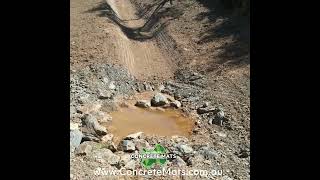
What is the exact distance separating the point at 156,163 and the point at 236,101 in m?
3.99

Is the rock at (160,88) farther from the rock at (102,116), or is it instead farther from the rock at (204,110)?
the rock at (102,116)

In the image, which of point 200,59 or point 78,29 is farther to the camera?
point 78,29

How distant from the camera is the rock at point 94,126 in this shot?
35.6 feet

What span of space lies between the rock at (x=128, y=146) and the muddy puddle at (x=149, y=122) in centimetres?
75

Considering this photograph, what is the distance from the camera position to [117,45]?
51.6 ft

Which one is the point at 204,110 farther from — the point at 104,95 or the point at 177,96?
the point at 104,95

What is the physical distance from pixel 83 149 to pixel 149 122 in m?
2.67

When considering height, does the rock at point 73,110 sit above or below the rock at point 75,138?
below

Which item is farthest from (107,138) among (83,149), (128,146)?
(83,149)

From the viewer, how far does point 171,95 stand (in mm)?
13484

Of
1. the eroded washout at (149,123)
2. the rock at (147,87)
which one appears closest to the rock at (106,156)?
the eroded washout at (149,123)
